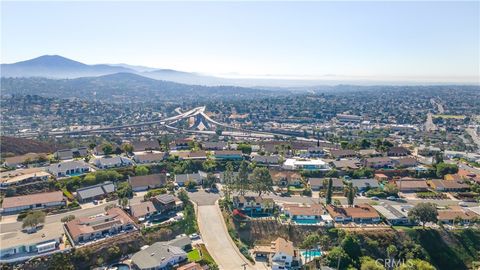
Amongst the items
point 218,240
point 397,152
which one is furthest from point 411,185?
point 218,240

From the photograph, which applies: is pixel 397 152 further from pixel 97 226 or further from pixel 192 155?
pixel 97 226

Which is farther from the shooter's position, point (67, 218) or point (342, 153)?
point (342, 153)

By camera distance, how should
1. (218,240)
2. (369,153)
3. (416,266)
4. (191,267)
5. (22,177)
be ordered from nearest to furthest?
(191,267)
(416,266)
(218,240)
(22,177)
(369,153)

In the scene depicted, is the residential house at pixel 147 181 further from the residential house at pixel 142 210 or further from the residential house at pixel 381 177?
the residential house at pixel 381 177

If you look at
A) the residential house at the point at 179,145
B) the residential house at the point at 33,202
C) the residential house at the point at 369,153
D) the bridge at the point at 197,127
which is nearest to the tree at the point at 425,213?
the residential house at the point at 369,153

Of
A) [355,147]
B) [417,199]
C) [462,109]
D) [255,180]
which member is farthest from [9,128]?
[462,109]

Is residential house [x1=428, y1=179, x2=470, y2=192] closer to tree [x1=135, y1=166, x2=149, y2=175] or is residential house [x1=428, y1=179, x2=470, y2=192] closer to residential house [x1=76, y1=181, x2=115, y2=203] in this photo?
tree [x1=135, y1=166, x2=149, y2=175]
